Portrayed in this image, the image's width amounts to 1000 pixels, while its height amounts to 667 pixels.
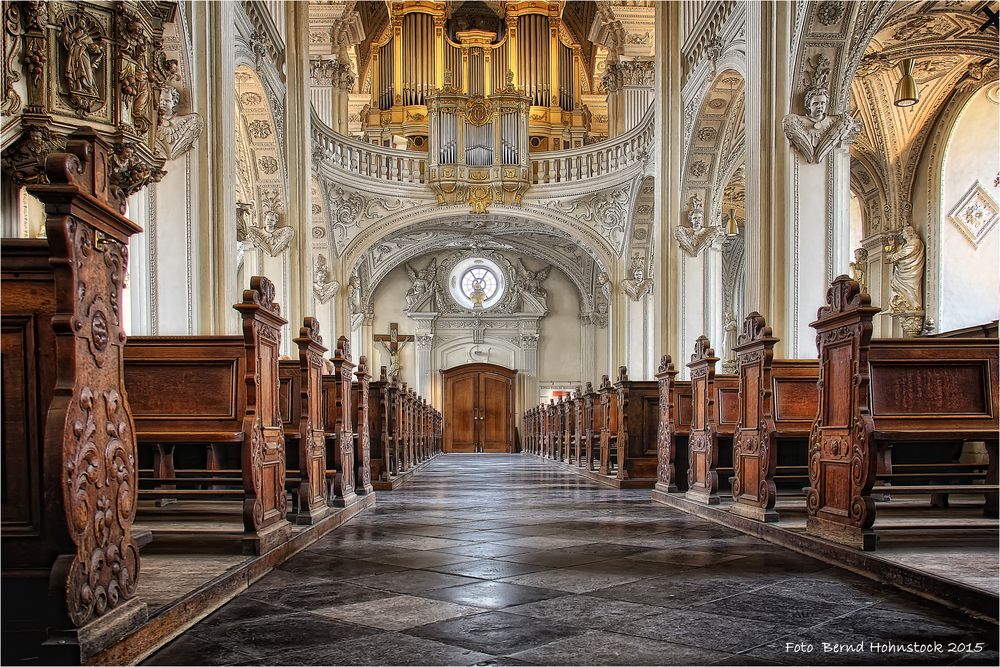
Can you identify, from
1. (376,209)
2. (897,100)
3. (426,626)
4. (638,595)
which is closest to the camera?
(426,626)

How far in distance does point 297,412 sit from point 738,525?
2932mm

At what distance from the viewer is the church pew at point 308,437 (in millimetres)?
5254

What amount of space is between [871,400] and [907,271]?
970 centimetres

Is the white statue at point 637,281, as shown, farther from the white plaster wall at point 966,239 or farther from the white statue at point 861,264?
the white plaster wall at point 966,239

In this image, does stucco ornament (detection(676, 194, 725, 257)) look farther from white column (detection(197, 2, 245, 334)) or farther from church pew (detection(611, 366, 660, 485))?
white column (detection(197, 2, 245, 334))

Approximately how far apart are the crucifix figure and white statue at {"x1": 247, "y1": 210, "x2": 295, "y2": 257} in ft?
37.1

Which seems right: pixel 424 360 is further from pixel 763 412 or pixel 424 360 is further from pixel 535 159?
pixel 763 412

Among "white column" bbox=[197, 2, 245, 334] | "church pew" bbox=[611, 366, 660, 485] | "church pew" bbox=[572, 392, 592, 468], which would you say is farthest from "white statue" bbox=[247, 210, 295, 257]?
"church pew" bbox=[611, 366, 660, 485]

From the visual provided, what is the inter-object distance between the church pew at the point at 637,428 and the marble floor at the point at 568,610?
421 cm

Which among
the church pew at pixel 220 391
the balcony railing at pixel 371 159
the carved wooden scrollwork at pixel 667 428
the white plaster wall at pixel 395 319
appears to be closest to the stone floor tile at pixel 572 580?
the church pew at pixel 220 391

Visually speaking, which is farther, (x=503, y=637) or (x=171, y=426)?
(x=171, y=426)

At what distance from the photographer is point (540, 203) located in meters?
17.9

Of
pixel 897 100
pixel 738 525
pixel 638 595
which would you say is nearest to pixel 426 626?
pixel 638 595

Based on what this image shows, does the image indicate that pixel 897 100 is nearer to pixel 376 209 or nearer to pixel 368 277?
pixel 376 209
